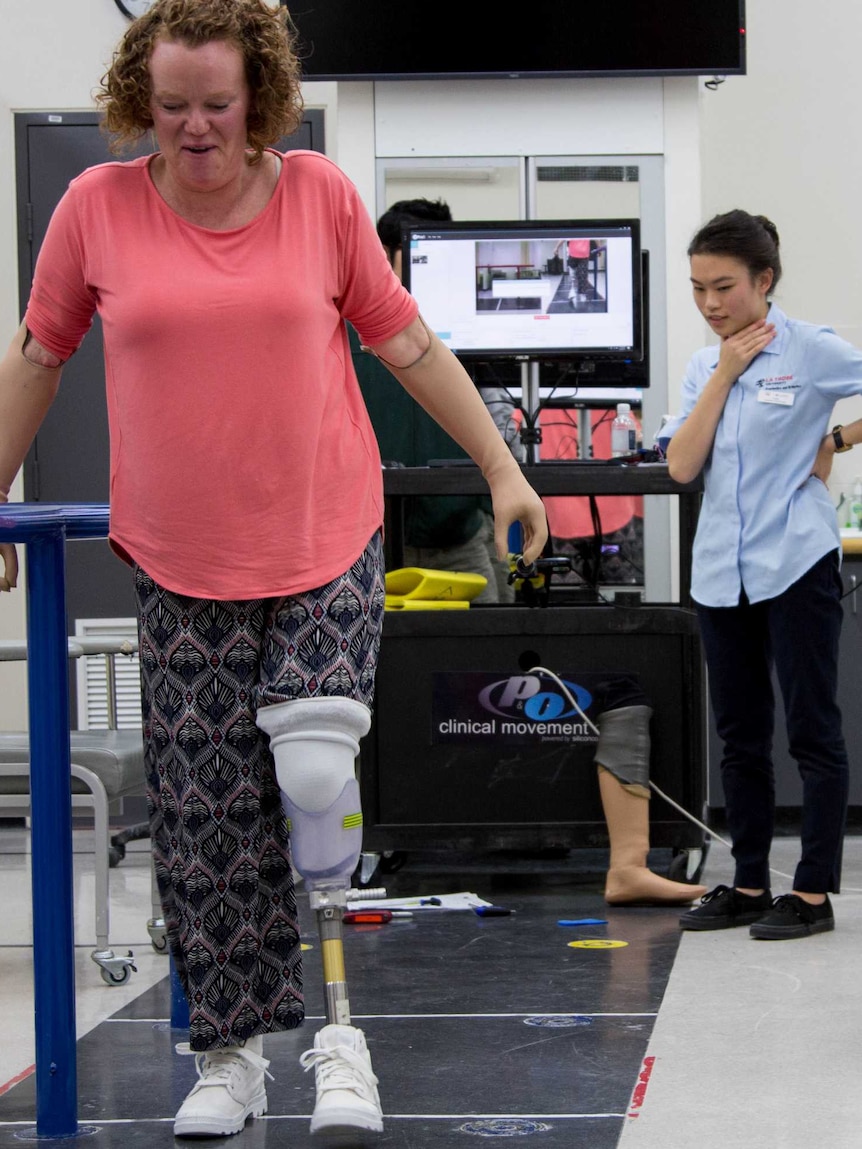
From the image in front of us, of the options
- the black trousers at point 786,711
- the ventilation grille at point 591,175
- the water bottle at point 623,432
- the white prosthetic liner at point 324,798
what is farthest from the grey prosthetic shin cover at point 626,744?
the ventilation grille at point 591,175

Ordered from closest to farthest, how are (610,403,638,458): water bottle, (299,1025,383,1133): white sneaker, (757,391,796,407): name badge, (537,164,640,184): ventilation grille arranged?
1. (299,1025,383,1133): white sneaker
2. (757,391,796,407): name badge
3. (610,403,638,458): water bottle
4. (537,164,640,184): ventilation grille

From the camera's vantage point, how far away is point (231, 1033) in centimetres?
179

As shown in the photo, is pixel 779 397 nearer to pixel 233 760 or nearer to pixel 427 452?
pixel 427 452

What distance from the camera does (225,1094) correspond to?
5.84 ft

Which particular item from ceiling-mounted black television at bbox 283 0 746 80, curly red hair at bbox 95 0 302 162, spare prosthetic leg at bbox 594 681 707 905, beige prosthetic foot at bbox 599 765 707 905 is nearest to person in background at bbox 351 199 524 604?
spare prosthetic leg at bbox 594 681 707 905

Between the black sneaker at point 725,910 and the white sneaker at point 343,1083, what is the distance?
1.51m

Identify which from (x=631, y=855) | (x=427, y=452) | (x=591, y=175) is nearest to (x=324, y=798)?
(x=631, y=855)

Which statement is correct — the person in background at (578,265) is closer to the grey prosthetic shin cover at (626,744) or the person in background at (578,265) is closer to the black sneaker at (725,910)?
the grey prosthetic shin cover at (626,744)

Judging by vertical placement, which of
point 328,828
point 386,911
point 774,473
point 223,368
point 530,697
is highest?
point 223,368

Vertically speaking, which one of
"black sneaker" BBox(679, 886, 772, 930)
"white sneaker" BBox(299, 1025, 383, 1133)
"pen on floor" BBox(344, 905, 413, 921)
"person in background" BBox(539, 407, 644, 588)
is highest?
"person in background" BBox(539, 407, 644, 588)

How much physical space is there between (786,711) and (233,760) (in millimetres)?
1613

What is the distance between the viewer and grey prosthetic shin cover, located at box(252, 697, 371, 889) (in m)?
1.68

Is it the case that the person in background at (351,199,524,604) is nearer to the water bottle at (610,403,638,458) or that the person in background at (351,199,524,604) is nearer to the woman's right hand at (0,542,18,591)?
the water bottle at (610,403,638,458)

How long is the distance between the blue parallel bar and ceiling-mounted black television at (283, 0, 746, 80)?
150 inches
